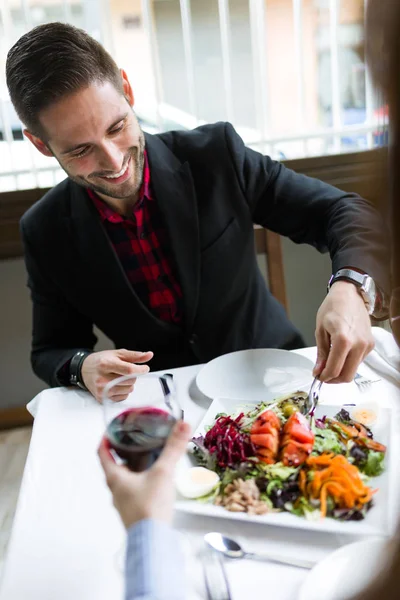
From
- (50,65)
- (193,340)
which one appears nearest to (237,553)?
(193,340)

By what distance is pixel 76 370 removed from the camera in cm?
120

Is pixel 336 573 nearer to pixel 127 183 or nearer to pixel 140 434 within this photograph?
pixel 140 434

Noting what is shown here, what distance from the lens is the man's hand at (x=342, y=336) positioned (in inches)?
36.2

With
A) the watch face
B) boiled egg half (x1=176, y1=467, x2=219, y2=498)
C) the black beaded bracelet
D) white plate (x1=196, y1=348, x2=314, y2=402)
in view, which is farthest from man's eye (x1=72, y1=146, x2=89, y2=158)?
boiled egg half (x1=176, y1=467, x2=219, y2=498)

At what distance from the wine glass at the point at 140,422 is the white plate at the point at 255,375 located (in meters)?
0.46

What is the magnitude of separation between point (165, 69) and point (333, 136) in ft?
2.50

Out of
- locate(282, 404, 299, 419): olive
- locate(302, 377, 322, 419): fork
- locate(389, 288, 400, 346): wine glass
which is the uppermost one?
locate(389, 288, 400, 346): wine glass

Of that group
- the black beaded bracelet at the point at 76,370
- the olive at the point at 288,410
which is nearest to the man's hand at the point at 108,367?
the black beaded bracelet at the point at 76,370

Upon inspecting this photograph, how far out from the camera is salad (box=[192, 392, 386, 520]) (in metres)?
0.71

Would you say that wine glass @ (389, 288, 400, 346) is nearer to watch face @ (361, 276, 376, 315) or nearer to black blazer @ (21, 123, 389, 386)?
watch face @ (361, 276, 376, 315)

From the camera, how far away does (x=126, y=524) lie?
514 millimetres

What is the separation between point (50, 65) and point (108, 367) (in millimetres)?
642

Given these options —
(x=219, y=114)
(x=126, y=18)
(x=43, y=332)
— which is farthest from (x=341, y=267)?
(x=126, y=18)

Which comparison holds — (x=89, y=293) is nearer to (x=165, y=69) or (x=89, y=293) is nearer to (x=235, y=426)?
(x=235, y=426)
